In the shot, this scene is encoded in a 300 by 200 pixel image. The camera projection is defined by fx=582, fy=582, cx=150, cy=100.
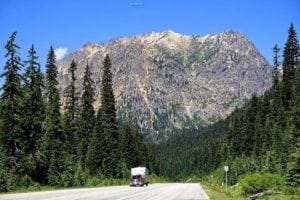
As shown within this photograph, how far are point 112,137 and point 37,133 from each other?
37.4m

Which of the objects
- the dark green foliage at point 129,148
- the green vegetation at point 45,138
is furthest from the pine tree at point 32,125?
the dark green foliage at point 129,148

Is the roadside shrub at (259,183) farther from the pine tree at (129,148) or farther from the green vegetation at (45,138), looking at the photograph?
the pine tree at (129,148)

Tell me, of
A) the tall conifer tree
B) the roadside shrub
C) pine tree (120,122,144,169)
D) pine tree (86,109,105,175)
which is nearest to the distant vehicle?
pine tree (86,109,105,175)

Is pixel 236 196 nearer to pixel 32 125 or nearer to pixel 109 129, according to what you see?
pixel 32 125

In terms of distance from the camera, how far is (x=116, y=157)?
101 m

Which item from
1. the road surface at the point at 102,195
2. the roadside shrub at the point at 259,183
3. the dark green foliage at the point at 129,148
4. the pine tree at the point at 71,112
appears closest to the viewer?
the road surface at the point at 102,195

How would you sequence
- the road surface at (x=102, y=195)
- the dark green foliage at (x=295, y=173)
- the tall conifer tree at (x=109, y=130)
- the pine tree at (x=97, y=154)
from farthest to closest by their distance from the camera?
the tall conifer tree at (x=109, y=130) < the pine tree at (x=97, y=154) < the dark green foliage at (x=295, y=173) < the road surface at (x=102, y=195)

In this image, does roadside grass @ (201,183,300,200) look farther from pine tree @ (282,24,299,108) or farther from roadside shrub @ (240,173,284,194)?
pine tree @ (282,24,299,108)

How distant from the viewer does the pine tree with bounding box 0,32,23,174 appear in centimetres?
5947

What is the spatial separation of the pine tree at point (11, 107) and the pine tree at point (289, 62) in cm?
6597

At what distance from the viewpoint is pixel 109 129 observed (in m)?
103

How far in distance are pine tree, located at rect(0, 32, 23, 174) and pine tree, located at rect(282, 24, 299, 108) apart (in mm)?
65971

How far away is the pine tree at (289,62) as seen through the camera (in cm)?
11588

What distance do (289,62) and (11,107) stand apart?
243ft
